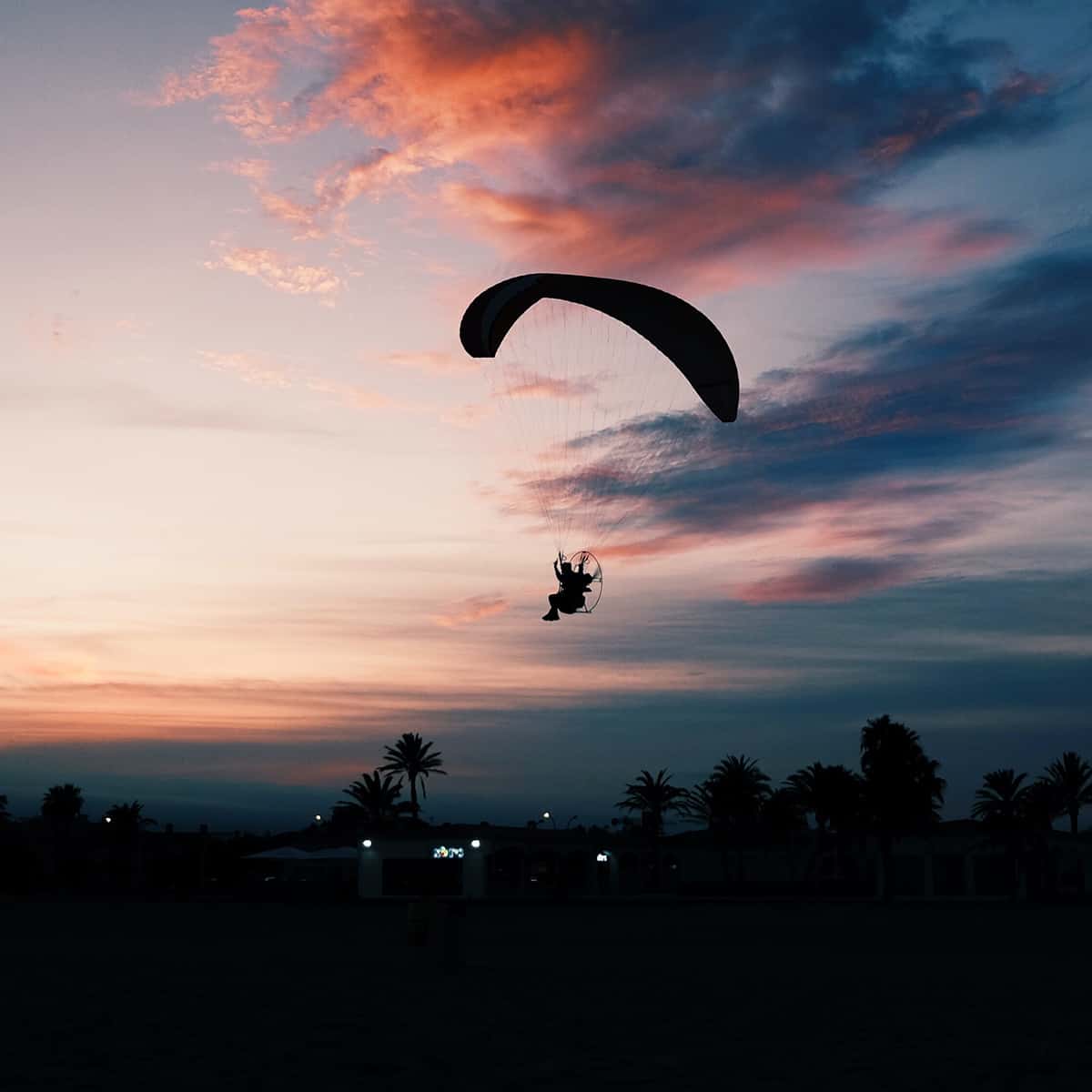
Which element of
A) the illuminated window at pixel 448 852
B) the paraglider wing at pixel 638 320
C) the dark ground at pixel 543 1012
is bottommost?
the dark ground at pixel 543 1012

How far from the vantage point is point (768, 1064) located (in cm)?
1518

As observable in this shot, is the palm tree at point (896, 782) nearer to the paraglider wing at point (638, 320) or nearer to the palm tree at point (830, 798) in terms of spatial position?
the palm tree at point (830, 798)

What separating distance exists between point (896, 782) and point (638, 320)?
6323 cm

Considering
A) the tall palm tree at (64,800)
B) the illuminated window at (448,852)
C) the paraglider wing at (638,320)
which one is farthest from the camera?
the tall palm tree at (64,800)

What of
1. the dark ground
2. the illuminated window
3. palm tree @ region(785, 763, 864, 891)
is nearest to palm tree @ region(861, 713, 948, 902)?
palm tree @ region(785, 763, 864, 891)

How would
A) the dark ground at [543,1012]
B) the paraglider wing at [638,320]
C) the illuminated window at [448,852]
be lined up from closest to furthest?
the dark ground at [543,1012]
the paraglider wing at [638,320]
the illuminated window at [448,852]

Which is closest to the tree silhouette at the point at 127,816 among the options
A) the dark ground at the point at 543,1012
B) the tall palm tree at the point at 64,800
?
the tall palm tree at the point at 64,800

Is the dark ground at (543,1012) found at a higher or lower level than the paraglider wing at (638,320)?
lower

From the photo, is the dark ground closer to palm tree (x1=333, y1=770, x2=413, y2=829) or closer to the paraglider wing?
the paraglider wing

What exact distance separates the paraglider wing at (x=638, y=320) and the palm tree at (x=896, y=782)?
60.0 meters

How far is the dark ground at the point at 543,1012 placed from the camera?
14.6m

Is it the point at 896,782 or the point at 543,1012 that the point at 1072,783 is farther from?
the point at 543,1012

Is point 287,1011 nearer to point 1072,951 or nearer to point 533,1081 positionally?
point 533,1081

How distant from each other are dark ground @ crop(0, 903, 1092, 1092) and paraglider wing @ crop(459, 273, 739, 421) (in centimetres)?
1115
